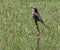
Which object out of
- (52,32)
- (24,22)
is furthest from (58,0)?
(52,32)

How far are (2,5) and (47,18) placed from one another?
6.26 feet

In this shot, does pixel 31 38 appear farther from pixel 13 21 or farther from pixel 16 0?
pixel 16 0

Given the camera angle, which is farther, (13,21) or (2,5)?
(2,5)

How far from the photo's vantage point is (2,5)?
42.0 ft

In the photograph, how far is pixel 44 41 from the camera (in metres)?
9.21

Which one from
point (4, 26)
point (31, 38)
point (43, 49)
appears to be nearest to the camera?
point (43, 49)

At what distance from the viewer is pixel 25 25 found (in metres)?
10.5

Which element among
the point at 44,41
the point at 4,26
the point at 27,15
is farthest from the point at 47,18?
the point at 44,41

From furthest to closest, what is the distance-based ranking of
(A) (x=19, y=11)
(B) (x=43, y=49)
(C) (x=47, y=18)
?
(A) (x=19, y=11)
(C) (x=47, y=18)
(B) (x=43, y=49)

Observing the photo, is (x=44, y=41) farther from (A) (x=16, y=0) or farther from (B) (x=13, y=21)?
(A) (x=16, y=0)

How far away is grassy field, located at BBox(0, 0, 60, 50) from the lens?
8984 millimetres

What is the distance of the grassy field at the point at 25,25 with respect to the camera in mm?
8984

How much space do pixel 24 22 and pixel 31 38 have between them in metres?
1.45

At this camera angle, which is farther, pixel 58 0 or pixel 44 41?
pixel 58 0
